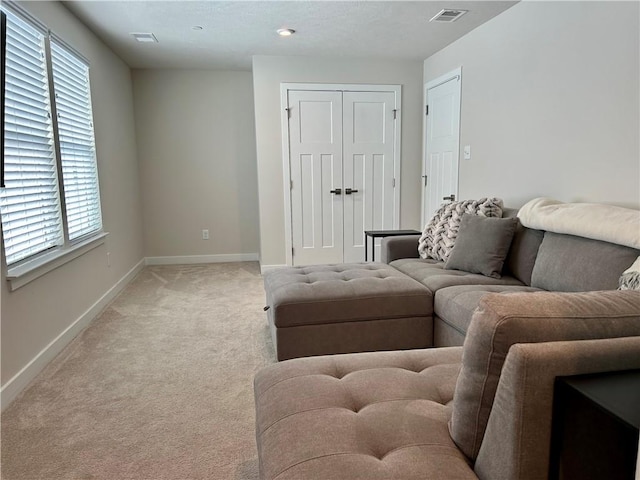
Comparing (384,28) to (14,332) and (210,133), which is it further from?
(14,332)

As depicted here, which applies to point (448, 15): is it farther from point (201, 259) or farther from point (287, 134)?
point (201, 259)

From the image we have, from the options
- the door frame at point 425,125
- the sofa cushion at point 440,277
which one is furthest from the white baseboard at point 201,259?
the sofa cushion at point 440,277

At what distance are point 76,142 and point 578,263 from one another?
3535 mm

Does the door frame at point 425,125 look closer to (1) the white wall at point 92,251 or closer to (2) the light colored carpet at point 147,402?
(2) the light colored carpet at point 147,402

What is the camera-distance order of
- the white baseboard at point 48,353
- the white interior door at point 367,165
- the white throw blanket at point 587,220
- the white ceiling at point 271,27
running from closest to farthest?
the white throw blanket at point 587,220 < the white baseboard at point 48,353 < the white ceiling at point 271,27 < the white interior door at point 367,165

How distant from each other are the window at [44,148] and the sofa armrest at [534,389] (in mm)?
2530

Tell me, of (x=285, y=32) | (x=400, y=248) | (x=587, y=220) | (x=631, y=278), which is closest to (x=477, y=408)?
(x=631, y=278)

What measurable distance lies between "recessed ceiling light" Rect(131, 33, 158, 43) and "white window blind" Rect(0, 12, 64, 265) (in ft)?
3.86

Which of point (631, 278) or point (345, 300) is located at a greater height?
point (631, 278)

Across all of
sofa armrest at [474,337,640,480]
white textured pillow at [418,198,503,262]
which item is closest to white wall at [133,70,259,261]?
white textured pillow at [418,198,503,262]

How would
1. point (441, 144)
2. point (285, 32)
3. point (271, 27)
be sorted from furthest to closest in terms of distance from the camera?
point (441, 144) → point (285, 32) → point (271, 27)

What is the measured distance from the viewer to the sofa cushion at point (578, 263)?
6.76 ft

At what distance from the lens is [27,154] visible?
264cm

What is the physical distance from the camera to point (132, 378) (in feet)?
8.14
